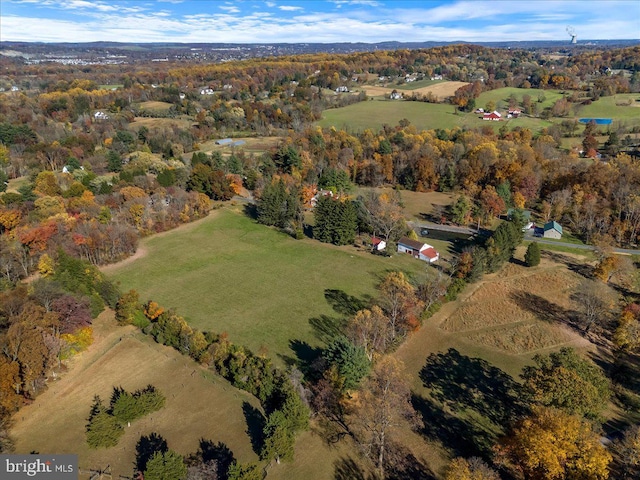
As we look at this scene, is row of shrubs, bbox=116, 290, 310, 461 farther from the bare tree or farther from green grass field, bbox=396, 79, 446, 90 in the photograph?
green grass field, bbox=396, 79, 446, 90

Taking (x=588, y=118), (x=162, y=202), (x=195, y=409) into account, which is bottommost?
(x=195, y=409)

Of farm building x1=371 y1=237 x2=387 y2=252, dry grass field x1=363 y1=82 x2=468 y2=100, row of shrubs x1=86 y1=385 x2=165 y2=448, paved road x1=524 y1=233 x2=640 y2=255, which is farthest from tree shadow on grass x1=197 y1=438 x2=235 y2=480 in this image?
dry grass field x1=363 y1=82 x2=468 y2=100

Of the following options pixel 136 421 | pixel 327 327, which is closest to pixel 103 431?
pixel 136 421

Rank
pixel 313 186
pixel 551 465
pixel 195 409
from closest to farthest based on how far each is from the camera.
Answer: pixel 551 465 < pixel 195 409 < pixel 313 186

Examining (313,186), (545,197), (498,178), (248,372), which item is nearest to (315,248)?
(313,186)

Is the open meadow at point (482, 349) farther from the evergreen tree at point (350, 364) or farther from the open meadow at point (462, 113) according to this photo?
the open meadow at point (462, 113)

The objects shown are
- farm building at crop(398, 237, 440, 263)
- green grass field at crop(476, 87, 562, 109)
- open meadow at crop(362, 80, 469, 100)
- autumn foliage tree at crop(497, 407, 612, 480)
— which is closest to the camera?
autumn foliage tree at crop(497, 407, 612, 480)

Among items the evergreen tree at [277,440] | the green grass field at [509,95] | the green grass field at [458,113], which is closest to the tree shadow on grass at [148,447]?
the evergreen tree at [277,440]

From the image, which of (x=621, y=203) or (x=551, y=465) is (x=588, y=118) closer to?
(x=621, y=203)
